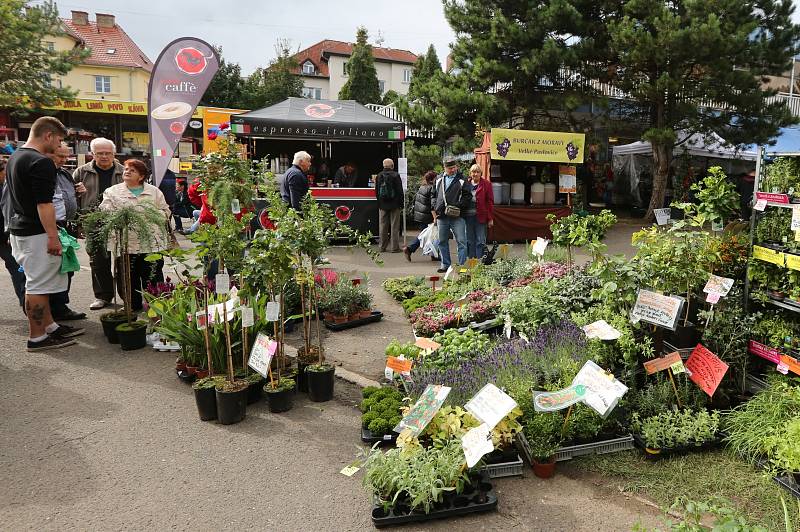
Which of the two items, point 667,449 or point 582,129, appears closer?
point 667,449

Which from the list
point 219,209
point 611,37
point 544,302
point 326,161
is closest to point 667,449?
point 544,302

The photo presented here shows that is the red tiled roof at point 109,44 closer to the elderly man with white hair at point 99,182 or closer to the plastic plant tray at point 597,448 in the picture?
the elderly man with white hair at point 99,182

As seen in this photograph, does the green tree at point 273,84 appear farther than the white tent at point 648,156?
Yes

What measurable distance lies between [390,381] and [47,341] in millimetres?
3252

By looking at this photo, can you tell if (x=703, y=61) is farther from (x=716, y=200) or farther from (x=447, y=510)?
(x=447, y=510)

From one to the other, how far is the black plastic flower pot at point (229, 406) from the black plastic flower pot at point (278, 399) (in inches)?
7.9

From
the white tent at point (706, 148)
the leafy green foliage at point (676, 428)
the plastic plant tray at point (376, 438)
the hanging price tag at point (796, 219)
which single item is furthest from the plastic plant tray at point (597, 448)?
the white tent at point (706, 148)

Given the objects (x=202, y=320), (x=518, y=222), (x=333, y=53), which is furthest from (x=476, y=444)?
(x=333, y=53)

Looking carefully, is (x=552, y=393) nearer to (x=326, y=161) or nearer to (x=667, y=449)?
(x=667, y=449)

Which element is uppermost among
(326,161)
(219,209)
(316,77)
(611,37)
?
(316,77)

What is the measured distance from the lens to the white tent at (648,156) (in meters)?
15.6

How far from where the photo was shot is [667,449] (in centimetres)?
318

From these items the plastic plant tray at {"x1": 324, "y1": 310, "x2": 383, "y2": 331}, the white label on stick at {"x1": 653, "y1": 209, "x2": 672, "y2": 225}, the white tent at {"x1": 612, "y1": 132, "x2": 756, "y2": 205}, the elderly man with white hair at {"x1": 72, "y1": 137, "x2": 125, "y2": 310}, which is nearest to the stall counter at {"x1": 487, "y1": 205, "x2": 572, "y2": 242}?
the plastic plant tray at {"x1": 324, "y1": 310, "x2": 383, "y2": 331}

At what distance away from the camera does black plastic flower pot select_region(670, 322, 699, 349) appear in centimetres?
391
